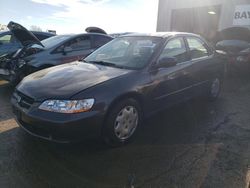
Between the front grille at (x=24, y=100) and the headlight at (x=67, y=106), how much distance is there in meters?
0.24

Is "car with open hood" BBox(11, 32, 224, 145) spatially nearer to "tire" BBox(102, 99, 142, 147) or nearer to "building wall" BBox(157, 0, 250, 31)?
"tire" BBox(102, 99, 142, 147)

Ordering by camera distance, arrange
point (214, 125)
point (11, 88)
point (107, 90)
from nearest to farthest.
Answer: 1. point (107, 90)
2. point (214, 125)
3. point (11, 88)

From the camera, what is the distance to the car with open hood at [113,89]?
3258 millimetres

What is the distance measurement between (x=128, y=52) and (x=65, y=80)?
4.45 feet

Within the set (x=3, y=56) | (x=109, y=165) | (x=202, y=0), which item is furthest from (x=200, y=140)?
(x=202, y=0)

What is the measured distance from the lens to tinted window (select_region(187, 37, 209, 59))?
511 cm

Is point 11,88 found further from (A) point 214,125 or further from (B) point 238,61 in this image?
(B) point 238,61

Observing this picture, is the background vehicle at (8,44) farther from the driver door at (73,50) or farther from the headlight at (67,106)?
the headlight at (67,106)

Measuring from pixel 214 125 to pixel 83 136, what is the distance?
247cm

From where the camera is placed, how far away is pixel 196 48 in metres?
5.29

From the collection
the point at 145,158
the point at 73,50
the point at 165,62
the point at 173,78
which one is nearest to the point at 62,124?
the point at 145,158

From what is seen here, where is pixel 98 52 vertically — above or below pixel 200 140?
above

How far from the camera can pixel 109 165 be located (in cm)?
330

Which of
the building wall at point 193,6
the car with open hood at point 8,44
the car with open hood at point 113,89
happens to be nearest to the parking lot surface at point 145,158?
the car with open hood at point 113,89
